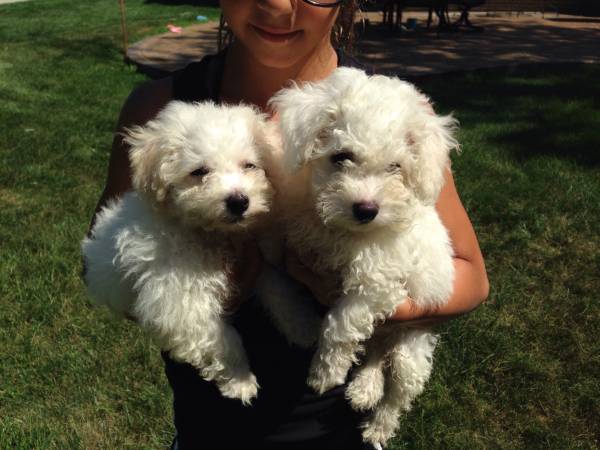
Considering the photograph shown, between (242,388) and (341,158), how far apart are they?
885 millimetres

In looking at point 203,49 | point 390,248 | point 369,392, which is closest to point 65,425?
point 369,392

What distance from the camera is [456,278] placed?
2.42 metres

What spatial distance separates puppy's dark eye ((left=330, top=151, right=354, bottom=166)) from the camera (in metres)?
2.16

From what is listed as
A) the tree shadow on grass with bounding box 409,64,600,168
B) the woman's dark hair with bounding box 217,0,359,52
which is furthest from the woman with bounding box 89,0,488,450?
the tree shadow on grass with bounding box 409,64,600,168

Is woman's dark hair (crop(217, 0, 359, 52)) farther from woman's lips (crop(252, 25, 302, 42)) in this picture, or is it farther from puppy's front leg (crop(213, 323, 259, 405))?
puppy's front leg (crop(213, 323, 259, 405))

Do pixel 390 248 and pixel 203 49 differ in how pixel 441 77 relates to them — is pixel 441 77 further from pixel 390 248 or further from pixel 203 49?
pixel 390 248

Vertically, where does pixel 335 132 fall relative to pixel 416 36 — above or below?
above

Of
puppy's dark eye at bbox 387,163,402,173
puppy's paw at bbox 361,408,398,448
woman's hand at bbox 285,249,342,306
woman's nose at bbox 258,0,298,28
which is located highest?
woman's nose at bbox 258,0,298,28

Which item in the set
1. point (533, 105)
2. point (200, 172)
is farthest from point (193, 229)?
point (533, 105)

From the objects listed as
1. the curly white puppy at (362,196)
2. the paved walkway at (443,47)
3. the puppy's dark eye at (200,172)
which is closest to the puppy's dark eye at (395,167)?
the curly white puppy at (362,196)

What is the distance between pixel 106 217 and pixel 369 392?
125cm

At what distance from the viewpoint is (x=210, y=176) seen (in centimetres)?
222

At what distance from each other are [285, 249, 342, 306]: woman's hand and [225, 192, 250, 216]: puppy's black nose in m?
0.27

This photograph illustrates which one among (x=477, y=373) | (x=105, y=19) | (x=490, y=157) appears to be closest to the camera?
(x=477, y=373)
